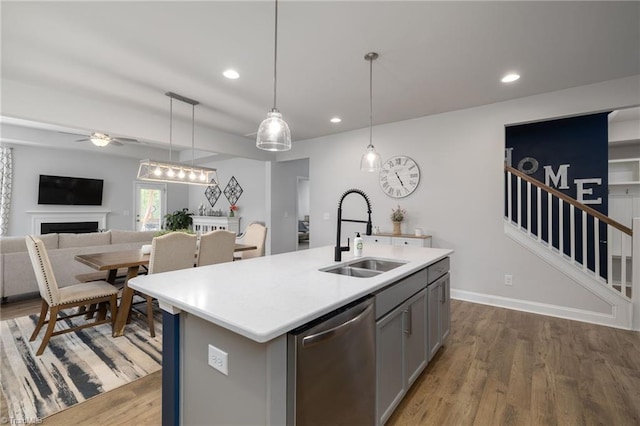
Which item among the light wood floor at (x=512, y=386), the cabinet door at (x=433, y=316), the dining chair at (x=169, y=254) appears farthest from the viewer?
the dining chair at (x=169, y=254)

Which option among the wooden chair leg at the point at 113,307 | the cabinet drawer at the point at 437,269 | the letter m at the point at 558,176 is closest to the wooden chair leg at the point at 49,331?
the wooden chair leg at the point at 113,307

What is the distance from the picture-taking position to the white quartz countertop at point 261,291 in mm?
1064

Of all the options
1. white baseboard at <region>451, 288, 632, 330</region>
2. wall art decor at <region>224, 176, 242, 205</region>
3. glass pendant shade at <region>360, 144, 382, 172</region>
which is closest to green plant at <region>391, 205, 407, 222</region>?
white baseboard at <region>451, 288, 632, 330</region>

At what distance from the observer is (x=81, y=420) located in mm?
1736

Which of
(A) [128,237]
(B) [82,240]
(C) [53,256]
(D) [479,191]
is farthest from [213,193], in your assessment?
(D) [479,191]

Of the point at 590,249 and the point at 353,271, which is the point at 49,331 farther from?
the point at 590,249

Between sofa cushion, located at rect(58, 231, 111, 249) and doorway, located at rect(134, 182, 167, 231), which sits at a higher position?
doorway, located at rect(134, 182, 167, 231)

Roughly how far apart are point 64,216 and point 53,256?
4.03 metres

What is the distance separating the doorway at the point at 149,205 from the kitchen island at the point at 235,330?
7580 millimetres

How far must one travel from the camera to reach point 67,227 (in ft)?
22.5

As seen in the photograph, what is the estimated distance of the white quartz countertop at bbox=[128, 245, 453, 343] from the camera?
106 centimetres

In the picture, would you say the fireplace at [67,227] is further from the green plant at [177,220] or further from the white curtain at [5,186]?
the green plant at [177,220]

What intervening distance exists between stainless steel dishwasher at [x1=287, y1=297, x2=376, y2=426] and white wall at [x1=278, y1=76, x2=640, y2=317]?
3087 mm

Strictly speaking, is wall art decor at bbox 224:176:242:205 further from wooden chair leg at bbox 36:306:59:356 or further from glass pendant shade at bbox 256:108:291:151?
glass pendant shade at bbox 256:108:291:151
